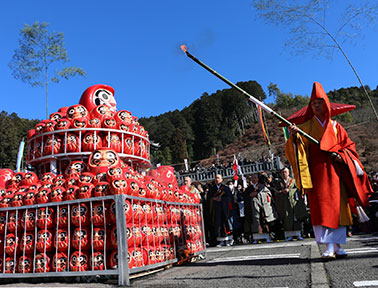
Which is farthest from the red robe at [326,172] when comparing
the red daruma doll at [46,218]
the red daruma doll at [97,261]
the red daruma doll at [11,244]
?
the red daruma doll at [11,244]

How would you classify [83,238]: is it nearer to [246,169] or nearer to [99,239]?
[99,239]

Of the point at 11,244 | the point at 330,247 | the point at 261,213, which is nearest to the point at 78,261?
the point at 11,244

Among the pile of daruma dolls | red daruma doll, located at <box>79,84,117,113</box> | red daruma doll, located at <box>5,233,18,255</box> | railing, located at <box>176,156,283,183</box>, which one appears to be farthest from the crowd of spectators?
railing, located at <box>176,156,283,183</box>

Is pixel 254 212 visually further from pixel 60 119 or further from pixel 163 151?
pixel 163 151

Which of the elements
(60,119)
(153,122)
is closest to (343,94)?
(153,122)

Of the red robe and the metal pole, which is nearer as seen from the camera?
the metal pole

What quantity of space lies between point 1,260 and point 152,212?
2.02 m

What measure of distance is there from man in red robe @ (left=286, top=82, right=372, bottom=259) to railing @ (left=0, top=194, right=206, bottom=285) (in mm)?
2045

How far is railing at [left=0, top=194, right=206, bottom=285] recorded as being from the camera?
3.70 m

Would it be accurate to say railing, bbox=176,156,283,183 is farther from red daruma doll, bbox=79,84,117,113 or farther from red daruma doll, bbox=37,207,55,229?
red daruma doll, bbox=37,207,55,229

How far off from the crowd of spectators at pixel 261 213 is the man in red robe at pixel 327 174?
4143mm

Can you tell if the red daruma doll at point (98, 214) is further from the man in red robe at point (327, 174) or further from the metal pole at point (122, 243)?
the man in red robe at point (327, 174)

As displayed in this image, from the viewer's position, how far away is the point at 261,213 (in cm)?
892

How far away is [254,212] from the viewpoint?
8.94 metres
